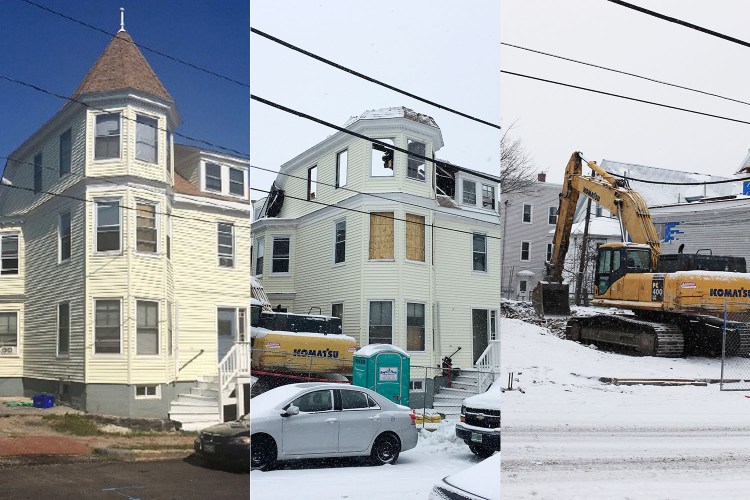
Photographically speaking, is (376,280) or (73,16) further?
(376,280)

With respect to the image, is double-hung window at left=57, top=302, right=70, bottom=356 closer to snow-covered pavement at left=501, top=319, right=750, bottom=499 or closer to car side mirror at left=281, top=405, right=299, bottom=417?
car side mirror at left=281, top=405, right=299, bottom=417

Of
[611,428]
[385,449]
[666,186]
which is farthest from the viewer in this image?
[666,186]

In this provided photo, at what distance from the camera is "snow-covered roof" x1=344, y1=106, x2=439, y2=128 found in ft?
10.4

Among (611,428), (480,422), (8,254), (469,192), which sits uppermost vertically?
(469,192)

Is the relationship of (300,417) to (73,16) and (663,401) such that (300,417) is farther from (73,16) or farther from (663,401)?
(663,401)

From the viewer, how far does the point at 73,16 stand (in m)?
2.85

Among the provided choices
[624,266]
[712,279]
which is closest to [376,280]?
[624,266]

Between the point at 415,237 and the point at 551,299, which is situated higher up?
the point at 415,237

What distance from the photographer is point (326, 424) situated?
313cm

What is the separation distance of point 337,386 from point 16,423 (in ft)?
4.08

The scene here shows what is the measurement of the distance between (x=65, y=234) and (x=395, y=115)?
4.74ft

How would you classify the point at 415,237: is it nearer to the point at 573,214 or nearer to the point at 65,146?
the point at 65,146

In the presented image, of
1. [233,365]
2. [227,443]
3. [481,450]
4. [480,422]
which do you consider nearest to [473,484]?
[481,450]

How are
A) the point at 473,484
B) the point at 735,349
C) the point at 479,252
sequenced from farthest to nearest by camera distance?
the point at 735,349
the point at 473,484
the point at 479,252
